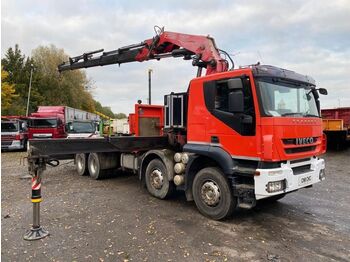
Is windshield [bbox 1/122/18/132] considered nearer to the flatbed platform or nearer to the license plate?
the flatbed platform

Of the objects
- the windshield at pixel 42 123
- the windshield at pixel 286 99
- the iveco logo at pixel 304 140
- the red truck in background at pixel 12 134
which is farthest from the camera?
the windshield at pixel 42 123

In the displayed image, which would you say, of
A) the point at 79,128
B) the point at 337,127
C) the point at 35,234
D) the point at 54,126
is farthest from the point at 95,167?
the point at 337,127

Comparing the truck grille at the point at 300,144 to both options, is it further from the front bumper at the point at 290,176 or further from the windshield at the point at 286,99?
the windshield at the point at 286,99

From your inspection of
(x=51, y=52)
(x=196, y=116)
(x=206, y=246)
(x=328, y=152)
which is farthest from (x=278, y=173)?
(x=51, y=52)

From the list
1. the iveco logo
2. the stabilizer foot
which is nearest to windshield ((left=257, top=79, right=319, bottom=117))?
the iveco logo

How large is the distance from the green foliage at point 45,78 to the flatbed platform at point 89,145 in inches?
1611

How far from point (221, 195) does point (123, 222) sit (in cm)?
190

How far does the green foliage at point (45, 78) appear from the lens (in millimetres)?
45125

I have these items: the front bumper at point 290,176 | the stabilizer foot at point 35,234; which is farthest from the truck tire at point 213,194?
the stabilizer foot at point 35,234

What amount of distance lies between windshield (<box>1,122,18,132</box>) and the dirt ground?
1373 cm

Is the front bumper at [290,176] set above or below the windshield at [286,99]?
below

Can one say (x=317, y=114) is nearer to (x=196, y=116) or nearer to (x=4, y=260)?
(x=196, y=116)

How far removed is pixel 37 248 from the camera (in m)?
4.68

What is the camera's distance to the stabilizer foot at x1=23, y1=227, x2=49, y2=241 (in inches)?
199
